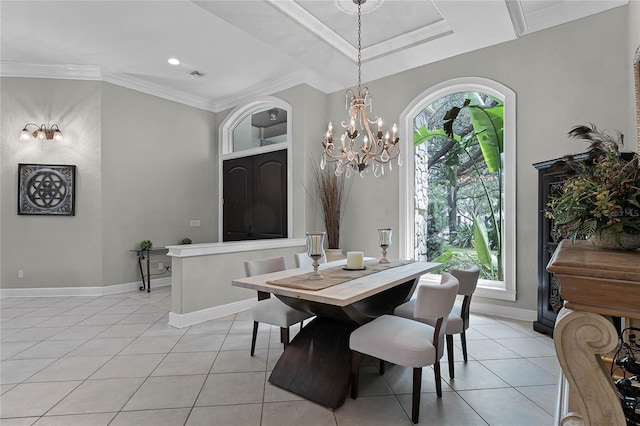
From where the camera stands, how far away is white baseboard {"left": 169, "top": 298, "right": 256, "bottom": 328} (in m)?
3.54

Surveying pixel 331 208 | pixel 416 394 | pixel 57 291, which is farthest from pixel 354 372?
pixel 57 291

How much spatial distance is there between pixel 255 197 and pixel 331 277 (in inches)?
139

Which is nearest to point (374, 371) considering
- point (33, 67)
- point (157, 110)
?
point (157, 110)

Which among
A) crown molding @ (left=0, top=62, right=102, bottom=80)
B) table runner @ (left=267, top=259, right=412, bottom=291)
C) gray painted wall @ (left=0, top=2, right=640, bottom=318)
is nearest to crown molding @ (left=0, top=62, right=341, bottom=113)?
crown molding @ (left=0, top=62, right=102, bottom=80)

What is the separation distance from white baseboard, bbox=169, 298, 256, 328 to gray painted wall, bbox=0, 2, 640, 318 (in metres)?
1.37

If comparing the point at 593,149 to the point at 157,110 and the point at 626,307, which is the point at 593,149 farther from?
the point at 157,110

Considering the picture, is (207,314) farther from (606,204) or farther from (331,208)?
(606,204)

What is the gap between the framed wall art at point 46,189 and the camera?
15.8 ft

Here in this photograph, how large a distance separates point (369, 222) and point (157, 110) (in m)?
4.07

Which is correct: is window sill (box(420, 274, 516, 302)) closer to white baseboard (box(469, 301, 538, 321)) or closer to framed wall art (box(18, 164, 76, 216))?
white baseboard (box(469, 301, 538, 321))

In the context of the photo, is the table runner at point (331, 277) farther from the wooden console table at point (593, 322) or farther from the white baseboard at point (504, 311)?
the white baseboard at point (504, 311)

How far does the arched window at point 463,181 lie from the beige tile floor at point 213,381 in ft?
2.90

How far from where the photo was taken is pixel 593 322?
3.04 ft

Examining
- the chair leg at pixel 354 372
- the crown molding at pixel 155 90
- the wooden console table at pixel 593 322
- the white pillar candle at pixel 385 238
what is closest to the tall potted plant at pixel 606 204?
the wooden console table at pixel 593 322
